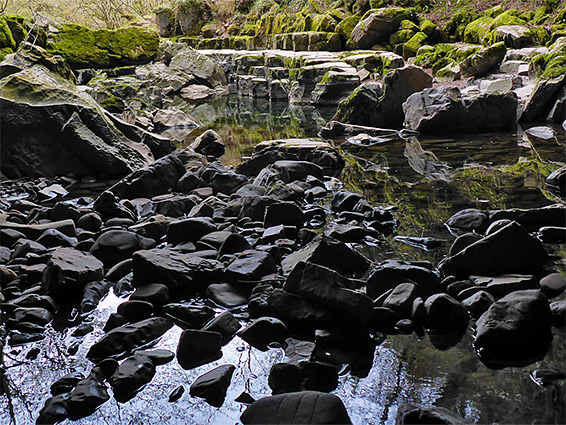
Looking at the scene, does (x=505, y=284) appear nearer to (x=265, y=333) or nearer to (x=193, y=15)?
(x=265, y=333)

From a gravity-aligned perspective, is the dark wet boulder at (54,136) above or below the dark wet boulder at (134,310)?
below

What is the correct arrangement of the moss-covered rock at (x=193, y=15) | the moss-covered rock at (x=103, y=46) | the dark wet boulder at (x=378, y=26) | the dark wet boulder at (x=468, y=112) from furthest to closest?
the moss-covered rock at (x=193, y=15)
the dark wet boulder at (x=378, y=26)
the moss-covered rock at (x=103, y=46)
the dark wet boulder at (x=468, y=112)

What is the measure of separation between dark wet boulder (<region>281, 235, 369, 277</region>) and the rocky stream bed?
0.01 m

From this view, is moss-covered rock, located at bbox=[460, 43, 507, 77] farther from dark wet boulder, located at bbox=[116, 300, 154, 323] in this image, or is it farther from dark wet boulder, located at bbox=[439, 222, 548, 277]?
dark wet boulder, located at bbox=[116, 300, 154, 323]

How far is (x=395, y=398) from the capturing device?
2.29 m

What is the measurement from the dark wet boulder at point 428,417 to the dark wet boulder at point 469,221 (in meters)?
2.39

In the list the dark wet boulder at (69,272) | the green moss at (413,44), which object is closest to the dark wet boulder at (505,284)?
the dark wet boulder at (69,272)

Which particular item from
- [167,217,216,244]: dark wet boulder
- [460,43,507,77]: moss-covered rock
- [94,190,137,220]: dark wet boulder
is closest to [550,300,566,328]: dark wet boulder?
[167,217,216,244]: dark wet boulder

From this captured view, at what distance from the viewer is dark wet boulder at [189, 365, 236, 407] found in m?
2.35

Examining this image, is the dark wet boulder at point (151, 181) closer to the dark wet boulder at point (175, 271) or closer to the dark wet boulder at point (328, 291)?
the dark wet boulder at point (175, 271)

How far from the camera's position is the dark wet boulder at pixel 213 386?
7.72ft

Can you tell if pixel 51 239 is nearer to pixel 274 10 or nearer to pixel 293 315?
pixel 293 315

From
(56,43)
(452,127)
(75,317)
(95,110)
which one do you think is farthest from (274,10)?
(75,317)

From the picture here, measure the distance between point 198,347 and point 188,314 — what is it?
0.41 meters
